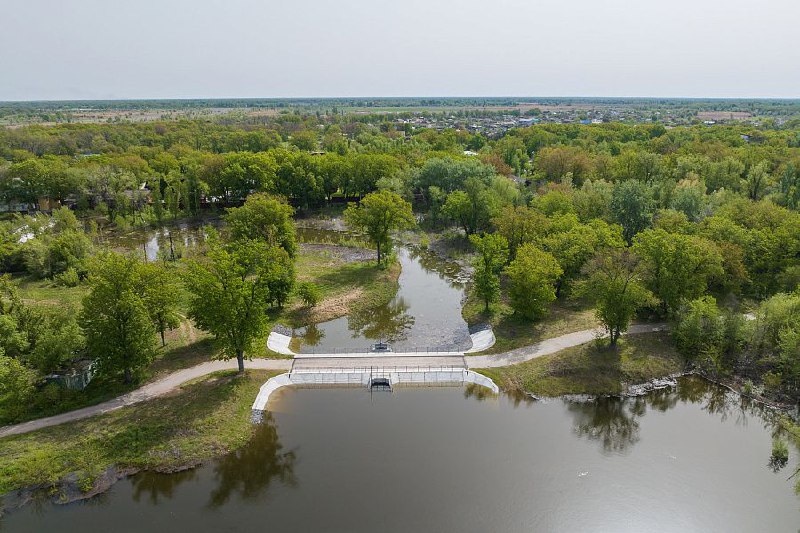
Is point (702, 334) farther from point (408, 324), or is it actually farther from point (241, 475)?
point (241, 475)

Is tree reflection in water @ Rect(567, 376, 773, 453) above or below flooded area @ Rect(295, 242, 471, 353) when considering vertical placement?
below

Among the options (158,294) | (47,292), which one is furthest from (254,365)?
(47,292)

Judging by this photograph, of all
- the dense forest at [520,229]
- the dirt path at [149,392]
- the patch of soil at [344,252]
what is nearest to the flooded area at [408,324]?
the dense forest at [520,229]

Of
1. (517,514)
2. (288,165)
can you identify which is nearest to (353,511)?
(517,514)

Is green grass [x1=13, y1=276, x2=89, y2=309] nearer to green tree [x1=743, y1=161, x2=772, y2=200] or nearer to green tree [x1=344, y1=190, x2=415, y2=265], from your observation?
green tree [x1=344, y1=190, x2=415, y2=265]

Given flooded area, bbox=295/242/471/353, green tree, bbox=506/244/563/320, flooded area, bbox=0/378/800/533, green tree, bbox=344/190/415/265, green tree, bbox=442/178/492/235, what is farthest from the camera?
green tree, bbox=442/178/492/235

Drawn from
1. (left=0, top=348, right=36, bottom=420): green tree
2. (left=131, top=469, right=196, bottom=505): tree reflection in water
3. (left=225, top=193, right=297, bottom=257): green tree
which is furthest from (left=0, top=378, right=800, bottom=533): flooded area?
(left=225, top=193, right=297, bottom=257): green tree

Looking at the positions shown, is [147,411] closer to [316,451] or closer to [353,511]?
[316,451]
